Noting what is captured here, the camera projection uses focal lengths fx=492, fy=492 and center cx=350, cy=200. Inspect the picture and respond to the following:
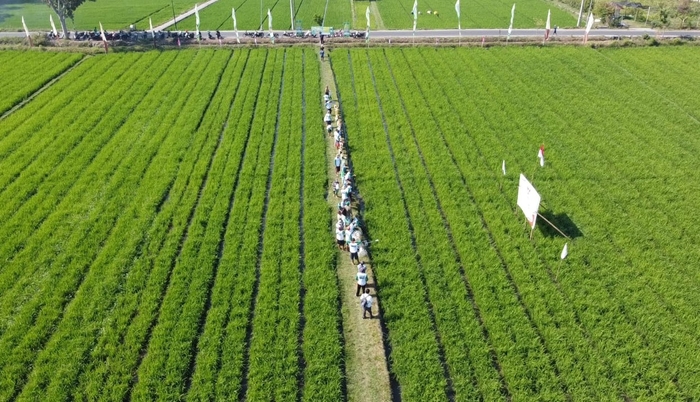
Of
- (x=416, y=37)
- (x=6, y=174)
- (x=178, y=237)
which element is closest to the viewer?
(x=178, y=237)

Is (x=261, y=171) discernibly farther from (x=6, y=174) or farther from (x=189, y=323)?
(x=6, y=174)

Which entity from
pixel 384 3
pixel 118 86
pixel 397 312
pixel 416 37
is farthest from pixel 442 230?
pixel 384 3

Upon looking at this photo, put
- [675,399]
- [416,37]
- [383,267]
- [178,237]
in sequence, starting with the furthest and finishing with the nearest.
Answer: [416,37], [178,237], [383,267], [675,399]

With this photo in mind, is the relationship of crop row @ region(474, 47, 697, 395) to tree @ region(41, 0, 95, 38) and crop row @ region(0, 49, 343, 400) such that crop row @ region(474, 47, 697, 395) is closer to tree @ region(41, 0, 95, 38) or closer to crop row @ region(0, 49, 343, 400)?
crop row @ region(0, 49, 343, 400)

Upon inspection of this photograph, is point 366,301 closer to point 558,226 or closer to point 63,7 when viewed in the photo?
point 558,226

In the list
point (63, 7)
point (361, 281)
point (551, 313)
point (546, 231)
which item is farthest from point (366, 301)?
point (63, 7)


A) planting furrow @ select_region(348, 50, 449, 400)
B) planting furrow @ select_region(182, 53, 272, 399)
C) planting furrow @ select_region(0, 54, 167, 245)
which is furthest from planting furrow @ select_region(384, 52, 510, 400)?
planting furrow @ select_region(0, 54, 167, 245)

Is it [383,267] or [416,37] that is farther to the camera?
[416,37]
